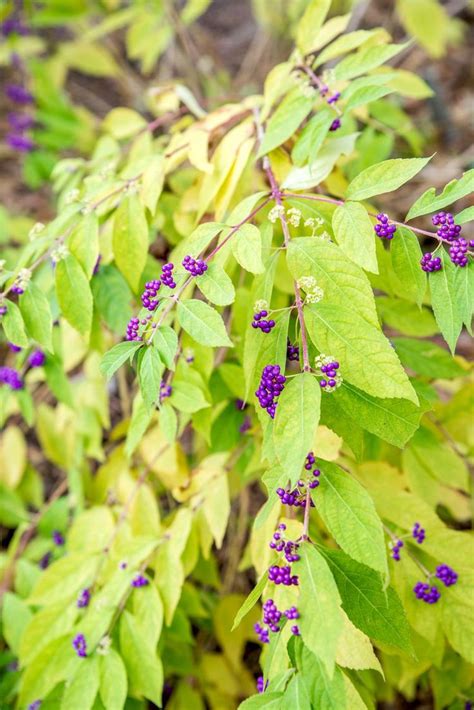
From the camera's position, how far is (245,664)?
217 centimetres

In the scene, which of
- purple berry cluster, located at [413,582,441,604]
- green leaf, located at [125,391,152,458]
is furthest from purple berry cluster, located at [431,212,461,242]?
purple berry cluster, located at [413,582,441,604]

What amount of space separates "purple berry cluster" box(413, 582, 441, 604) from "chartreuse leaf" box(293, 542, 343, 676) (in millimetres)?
443

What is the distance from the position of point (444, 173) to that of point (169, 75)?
5.21 feet

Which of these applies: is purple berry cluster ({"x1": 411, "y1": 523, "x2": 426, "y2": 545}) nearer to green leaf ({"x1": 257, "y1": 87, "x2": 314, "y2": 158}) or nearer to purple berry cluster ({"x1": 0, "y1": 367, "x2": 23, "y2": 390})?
green leaf ({"x1": 257, "y1": 87, "x2": 314, "y2": 158})

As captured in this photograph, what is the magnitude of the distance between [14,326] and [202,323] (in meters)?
0.40

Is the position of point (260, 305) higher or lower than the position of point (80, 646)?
higher

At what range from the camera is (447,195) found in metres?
0.96

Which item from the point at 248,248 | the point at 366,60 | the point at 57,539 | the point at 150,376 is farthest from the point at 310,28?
the point at 57,539

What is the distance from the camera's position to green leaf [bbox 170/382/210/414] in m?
1.26

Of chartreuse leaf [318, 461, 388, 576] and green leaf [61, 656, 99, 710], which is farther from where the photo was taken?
green leaf [61, 656, 99, 710]

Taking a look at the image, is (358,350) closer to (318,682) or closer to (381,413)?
(381,413)

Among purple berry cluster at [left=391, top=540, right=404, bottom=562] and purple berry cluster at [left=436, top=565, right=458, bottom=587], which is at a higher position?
purple berry cluster at [left=391, top=540, right=404, bottom=562]

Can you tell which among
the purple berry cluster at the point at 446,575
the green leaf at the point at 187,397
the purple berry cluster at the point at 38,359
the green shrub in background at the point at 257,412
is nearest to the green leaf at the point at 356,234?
the green shrub in background at the point at 257,412

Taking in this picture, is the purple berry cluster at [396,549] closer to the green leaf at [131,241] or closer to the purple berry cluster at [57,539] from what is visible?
the green leaf at [131,241]
